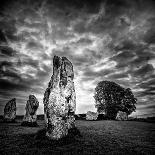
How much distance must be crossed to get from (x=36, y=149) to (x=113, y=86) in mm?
39788

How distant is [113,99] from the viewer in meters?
44.6

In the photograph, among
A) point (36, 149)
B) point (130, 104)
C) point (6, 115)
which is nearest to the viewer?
point (36, 149)

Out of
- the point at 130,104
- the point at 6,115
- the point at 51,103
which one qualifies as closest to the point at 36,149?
the point at 51,103

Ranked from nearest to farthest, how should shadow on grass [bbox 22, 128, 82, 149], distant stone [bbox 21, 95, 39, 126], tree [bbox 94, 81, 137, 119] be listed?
shadow on grass [bbox 22, 128, 82, 149] → distant stone [bbox 21, 95, 39, 126] → tree [bbox 94, 81, 137, 119]

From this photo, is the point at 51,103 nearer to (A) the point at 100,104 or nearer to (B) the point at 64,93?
(B) the point at 64,93

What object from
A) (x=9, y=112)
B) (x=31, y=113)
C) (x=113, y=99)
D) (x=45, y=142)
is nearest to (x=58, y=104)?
(x=45, y=142)

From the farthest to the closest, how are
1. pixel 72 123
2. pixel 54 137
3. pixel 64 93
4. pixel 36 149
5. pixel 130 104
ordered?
pixel 130 104, pixel 72 123, pixel 64 93, pixel 54 137, pixel 36 149

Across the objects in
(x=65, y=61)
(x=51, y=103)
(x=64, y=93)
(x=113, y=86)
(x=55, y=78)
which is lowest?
(x=51, y=103)

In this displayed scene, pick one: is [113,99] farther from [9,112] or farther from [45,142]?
[45,142]

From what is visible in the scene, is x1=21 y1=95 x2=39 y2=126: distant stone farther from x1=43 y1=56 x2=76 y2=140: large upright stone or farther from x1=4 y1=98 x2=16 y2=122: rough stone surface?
x1=43 y1=56 x2=76 y2=140: large upright stone

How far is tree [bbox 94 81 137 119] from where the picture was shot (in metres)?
44.3

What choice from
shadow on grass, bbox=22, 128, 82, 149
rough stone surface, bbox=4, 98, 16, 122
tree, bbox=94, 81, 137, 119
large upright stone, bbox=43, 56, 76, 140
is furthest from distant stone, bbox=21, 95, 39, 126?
tree, bbox=94, 81, 137, 119

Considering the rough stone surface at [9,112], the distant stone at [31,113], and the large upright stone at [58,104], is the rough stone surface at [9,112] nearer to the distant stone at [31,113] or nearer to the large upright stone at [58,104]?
the distant stone at [31,113]

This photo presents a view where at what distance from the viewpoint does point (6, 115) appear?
97.5 ft
